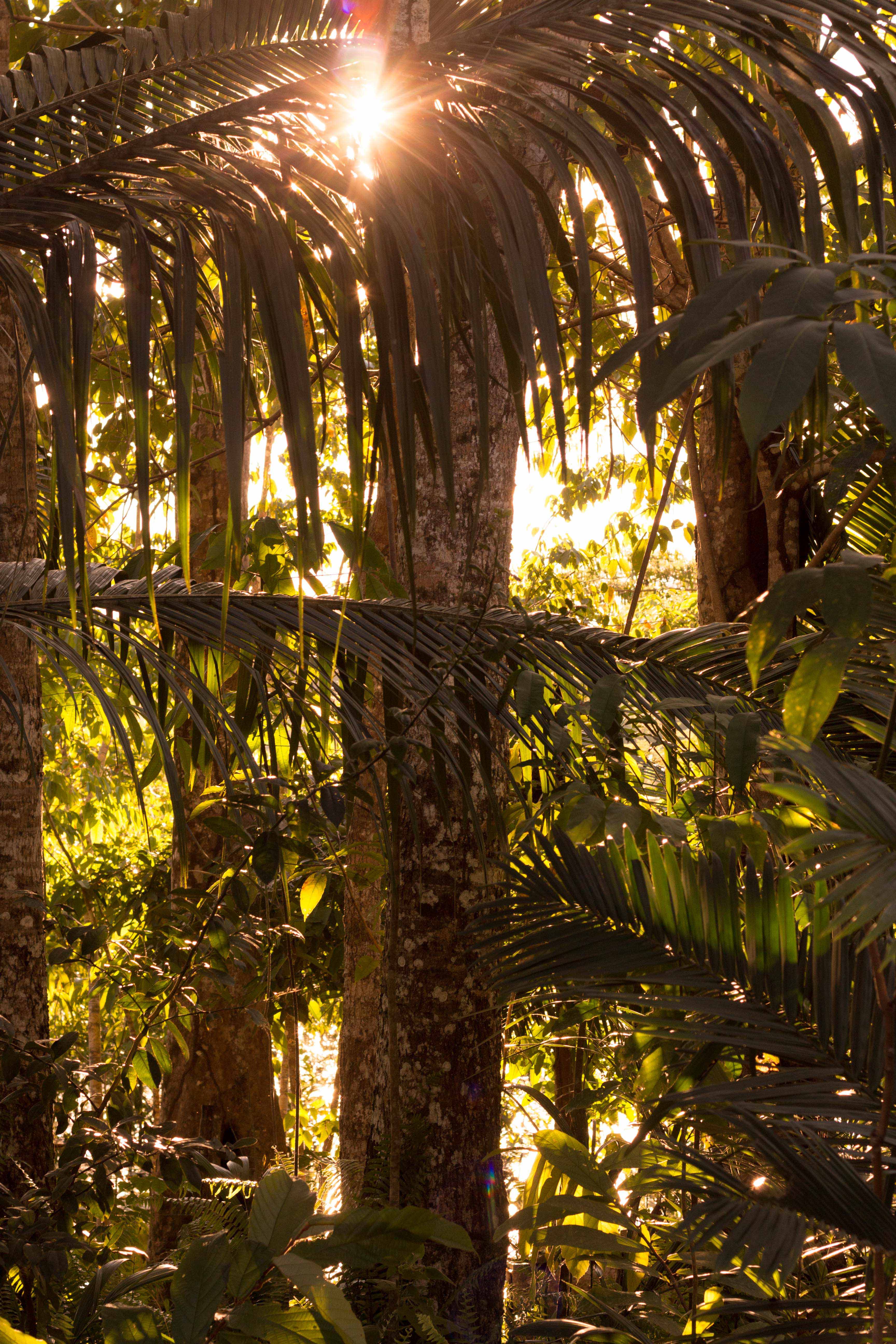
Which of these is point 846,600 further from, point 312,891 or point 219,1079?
point 219,1079

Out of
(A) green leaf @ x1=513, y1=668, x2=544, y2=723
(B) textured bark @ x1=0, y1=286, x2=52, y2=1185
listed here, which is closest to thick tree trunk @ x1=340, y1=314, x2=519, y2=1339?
(A) green leaf @ x1=513, y1=668, x2=544, y2=723

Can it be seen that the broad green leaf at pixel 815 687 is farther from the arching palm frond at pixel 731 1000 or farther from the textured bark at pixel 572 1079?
the textured bark at pixel 572 1079

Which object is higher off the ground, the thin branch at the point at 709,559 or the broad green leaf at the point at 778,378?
the thin branch at the point at 709,559

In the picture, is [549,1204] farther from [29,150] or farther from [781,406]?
[29,150]

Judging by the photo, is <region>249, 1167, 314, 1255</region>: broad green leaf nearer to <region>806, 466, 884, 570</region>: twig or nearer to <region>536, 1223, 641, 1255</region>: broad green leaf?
<region>536, 1223, 641, 1255</region>: broad green leaf

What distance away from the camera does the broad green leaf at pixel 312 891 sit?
1.82 m

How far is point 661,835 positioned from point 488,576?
0.87 m

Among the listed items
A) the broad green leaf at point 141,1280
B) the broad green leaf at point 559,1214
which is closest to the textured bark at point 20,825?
the broad green leaf at point 141,1280

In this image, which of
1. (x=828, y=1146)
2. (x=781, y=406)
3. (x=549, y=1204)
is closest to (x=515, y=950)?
(x=549, y=1204)

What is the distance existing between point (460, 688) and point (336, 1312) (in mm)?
1120

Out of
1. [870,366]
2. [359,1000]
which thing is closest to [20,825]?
[359,1000]

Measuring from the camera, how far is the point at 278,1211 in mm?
1171

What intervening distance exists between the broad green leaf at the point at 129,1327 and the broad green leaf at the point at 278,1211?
0.44 feet

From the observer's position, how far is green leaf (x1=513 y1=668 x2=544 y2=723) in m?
1.47
